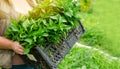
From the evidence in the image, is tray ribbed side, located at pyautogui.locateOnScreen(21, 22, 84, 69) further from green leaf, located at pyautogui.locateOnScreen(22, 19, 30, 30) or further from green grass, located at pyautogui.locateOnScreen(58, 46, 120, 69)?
green grass, located at pyautogui.locateOnScreen(58, 46, 120, 69)

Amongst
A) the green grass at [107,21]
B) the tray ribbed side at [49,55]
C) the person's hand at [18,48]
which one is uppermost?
the person's hand at [18,48]

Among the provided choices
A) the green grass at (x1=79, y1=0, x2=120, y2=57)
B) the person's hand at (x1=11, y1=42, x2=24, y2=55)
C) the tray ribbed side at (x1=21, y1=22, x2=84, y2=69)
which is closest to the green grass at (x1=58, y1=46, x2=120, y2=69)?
the green grass at (x1=79, y1=0, x2=120, y2=57)

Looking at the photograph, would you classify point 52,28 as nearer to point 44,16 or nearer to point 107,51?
point 44,16

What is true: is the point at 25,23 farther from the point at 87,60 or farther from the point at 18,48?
the point at 87,60

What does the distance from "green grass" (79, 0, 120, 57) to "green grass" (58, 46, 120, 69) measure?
1.35 feet

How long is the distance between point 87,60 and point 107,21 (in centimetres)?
218

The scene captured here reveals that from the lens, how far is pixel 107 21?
22.4 feet

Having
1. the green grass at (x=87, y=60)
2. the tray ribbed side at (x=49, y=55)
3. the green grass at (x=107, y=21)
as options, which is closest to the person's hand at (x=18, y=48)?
the tray ribbed side at (x=49, y=55)

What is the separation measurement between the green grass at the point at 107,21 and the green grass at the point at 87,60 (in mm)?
413

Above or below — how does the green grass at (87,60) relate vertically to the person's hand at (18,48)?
below

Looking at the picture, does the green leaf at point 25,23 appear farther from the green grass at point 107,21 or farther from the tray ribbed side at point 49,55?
the green grass at point 107,21

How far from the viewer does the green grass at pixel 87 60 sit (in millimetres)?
4649

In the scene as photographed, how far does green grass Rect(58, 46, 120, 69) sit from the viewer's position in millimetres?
4649

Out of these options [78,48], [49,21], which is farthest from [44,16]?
[78,48]
